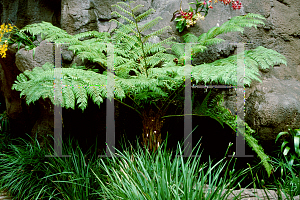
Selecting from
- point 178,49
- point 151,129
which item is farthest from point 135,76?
point 178,49

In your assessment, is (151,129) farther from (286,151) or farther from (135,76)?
(286,151)

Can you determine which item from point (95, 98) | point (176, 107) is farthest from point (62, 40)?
point (176, 107)

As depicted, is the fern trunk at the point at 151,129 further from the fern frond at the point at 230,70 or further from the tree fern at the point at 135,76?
the fern frond at the point at 230,70

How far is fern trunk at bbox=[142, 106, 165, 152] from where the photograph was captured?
1.98 meters

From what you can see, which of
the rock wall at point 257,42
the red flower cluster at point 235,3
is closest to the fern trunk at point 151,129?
the rock wall at point 257,42

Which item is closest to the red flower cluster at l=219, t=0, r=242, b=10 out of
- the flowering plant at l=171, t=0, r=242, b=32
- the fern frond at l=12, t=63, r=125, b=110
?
the flowering plant at l=171, t=0, r=242, b=32

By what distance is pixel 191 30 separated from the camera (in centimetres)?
Result: 274

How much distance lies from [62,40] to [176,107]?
1374mm

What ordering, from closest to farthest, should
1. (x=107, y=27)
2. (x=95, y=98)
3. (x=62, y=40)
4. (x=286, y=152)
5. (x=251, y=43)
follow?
(x=95, y=98)
(x=62, y=40)
(x=286, y=152)
(x=251, y=43)
(x=107, y=27)

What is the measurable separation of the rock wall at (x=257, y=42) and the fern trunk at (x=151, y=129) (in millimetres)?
886

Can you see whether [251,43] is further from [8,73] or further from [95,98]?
[8,73]

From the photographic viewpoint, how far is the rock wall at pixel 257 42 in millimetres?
2277

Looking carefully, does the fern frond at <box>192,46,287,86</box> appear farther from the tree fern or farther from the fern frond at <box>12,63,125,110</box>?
the fern frond at <box>12,63,125,110</box>

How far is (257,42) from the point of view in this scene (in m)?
2.72
